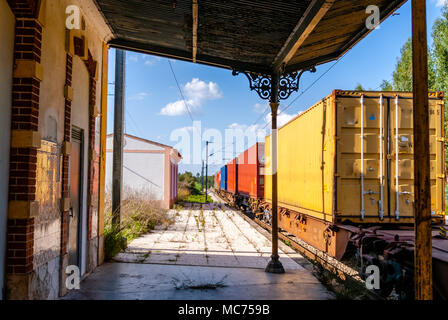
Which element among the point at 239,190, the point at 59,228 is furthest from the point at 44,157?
the point at 239,190

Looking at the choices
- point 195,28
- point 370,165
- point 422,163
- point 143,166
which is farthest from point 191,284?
point 143,166

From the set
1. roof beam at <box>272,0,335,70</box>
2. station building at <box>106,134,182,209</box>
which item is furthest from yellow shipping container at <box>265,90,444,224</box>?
station building at <box>106,134,182,209</box>

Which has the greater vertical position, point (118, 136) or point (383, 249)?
point (118, 136)

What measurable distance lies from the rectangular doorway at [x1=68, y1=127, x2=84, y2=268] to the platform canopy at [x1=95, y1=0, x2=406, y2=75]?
206cm

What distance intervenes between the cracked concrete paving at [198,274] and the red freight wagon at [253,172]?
20.2ft

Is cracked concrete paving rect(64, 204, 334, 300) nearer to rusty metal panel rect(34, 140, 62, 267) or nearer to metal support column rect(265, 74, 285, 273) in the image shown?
metal support column rect(265, 74, 285, 273)

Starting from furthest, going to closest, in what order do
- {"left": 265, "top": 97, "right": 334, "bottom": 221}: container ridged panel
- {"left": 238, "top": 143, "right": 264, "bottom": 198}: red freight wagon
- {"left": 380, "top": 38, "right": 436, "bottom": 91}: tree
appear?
{"left": 380, "top": 38, "right": 436, "bottom": 91}: tree → {"left": 238, "top": 143, "right": 264, "bottom": 198}: red freight wagon → {"left": 265, "top": 97, "right": 334, "bottom": 221}: container ridged panel

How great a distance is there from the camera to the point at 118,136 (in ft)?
29.0

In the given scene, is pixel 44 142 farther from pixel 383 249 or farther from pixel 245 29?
pixel 383 249

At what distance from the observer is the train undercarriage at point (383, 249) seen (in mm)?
4590

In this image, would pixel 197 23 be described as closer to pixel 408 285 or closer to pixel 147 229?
pixel 408 285

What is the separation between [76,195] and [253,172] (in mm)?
12238

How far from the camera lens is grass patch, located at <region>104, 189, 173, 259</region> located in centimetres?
769

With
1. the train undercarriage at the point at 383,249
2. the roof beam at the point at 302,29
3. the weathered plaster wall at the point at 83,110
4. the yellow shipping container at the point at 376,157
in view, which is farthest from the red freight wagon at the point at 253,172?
the weathered plaster wall at the point at 83,110
